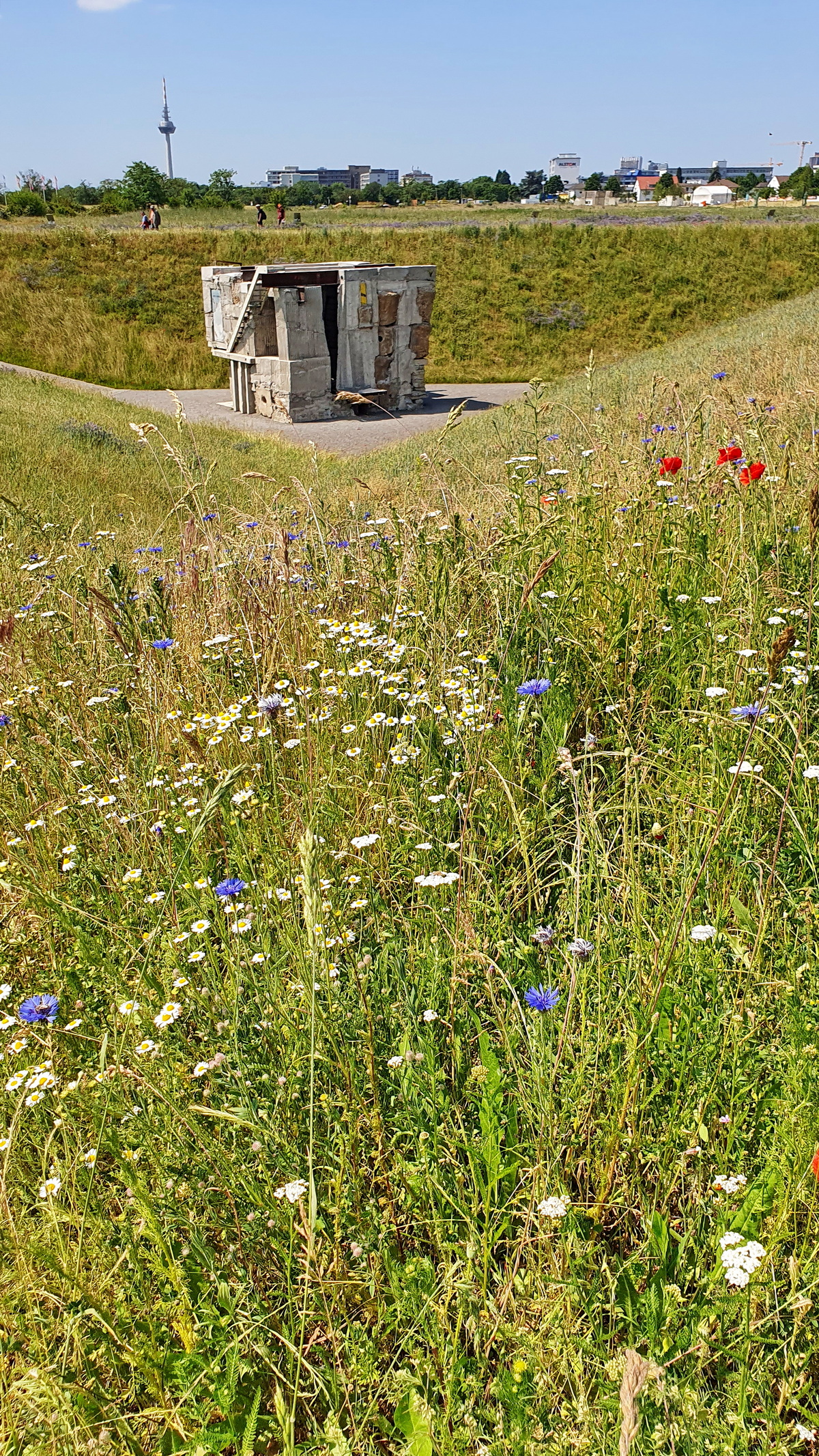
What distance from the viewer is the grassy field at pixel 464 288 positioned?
2203 centimetres

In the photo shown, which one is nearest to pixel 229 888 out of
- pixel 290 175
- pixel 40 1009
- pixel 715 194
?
pixel 40 1009

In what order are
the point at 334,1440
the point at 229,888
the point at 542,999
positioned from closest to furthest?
the point at 334,1440, the point at 542,999, the point at 229,888

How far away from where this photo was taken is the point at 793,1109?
155 cm

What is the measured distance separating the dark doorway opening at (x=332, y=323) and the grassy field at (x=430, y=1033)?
1620cm

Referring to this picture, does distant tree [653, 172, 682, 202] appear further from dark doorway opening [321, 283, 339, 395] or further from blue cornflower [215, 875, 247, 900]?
blue cornflower [215, 875, 247, 900]

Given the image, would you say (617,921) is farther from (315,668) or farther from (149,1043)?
(315,668)

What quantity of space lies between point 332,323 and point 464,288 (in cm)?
808

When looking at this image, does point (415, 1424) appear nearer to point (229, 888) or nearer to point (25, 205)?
point (229, 888)

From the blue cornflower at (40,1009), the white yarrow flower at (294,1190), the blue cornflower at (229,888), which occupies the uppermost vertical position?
the blue cornflower at (229,888)

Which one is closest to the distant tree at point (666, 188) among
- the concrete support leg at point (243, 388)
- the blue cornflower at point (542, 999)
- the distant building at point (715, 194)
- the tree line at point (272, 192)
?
the tree line at point (272, 192)

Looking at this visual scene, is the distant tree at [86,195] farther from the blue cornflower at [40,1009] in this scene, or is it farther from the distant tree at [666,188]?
the blue cornflower at [40,1009]

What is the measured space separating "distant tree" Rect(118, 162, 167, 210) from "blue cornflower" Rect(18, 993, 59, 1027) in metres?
45.2

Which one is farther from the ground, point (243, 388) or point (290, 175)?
point (290, 175)

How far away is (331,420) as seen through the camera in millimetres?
17906
